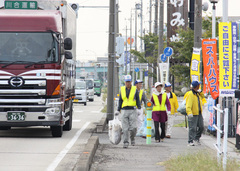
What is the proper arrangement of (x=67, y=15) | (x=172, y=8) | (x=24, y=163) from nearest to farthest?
1. (x=24, y=163)
2. (x=67, y=15)
3. (x=172, y=8)

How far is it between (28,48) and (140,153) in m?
4.59

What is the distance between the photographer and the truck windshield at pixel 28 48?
15766 millimetres

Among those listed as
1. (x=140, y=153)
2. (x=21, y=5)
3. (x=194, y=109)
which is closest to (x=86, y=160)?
(x=140, y=153)

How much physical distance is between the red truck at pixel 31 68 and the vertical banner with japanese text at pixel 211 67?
4336 millimetres

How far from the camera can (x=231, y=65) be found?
49.4ft

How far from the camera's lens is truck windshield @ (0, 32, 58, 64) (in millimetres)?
15766

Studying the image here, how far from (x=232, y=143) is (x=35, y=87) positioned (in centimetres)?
562

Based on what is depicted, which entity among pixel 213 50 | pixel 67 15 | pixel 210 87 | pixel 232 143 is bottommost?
pixel 232 143

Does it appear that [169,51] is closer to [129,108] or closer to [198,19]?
[198,19]

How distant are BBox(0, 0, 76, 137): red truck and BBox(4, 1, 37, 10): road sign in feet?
1.96

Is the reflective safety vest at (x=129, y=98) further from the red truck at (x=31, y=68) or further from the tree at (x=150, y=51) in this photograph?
the tree at (x=150, y=51)

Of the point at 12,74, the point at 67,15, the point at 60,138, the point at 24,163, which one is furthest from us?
the point at 67,15

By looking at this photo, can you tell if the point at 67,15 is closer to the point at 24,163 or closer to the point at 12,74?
the point at 12,74

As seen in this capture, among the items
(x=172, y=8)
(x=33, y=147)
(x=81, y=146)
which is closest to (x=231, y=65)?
(x=81, y=146)
